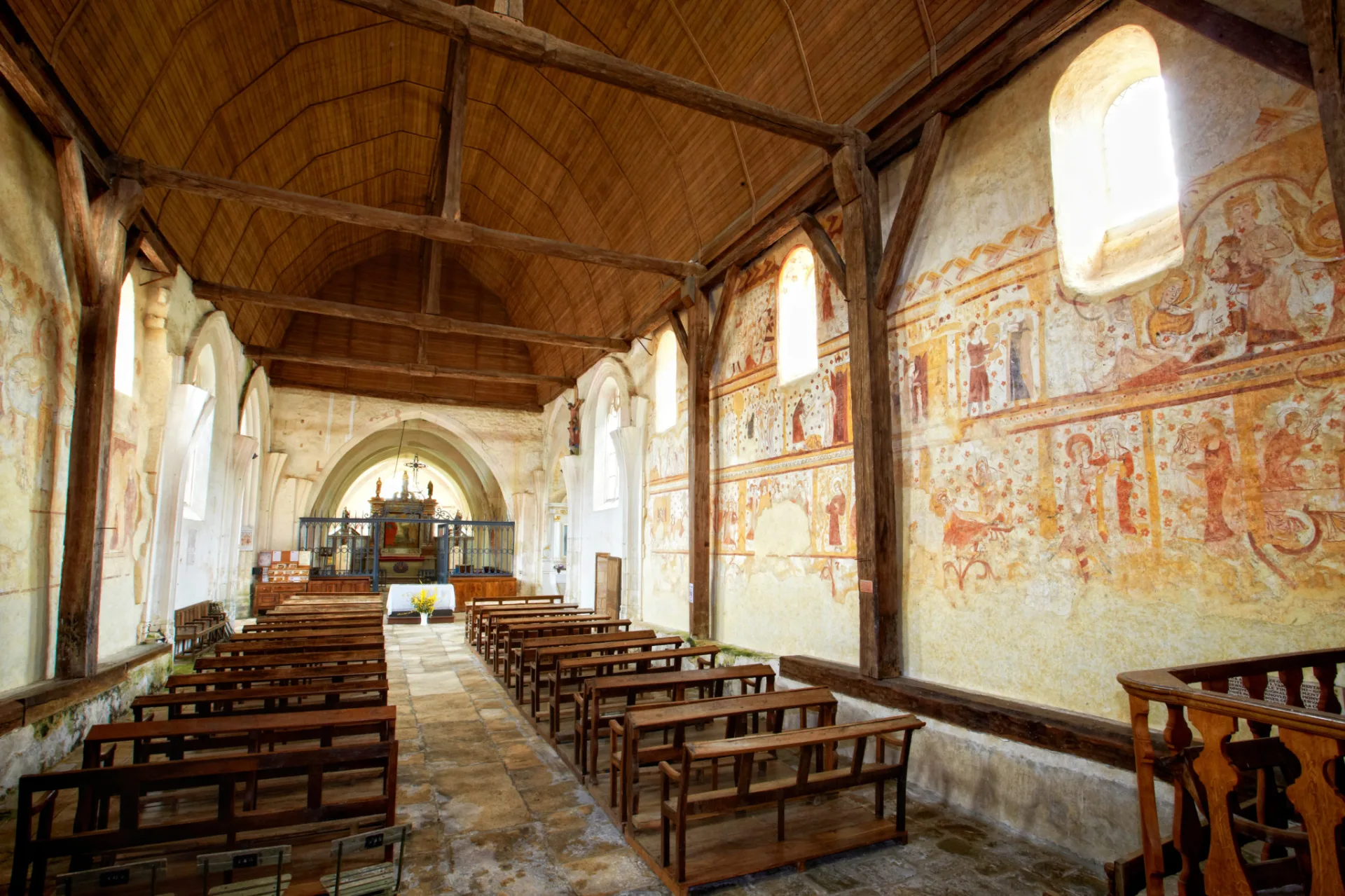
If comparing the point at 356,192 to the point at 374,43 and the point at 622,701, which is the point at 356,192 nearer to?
the point at 374,43

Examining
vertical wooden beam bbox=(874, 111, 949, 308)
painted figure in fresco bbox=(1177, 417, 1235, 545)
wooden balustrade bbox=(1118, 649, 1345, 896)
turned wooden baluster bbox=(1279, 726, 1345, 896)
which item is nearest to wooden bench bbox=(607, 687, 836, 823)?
wooden balustrade bbox=(1118, 649, 1345, 896)

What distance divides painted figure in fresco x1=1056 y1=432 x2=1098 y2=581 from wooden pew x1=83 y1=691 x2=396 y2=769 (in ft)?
14.8

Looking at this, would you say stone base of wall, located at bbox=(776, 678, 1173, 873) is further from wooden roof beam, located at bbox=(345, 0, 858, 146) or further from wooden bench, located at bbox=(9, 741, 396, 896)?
wooden roof beam, located at bbox=(345, 0, 858, 146)

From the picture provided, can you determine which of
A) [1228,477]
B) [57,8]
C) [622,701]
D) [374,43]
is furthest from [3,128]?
[1228,477]

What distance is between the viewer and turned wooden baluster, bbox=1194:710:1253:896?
2.45 m

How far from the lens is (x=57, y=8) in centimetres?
535

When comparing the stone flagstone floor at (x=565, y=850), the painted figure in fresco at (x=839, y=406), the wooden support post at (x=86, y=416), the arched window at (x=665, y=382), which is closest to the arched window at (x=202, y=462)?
the wooden support post at (x=86, y=416)

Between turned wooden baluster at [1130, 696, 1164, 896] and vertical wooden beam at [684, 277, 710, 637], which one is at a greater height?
vertical wooden beam at [684, 277, 710, 637]

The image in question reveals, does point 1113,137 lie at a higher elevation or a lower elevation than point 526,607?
higher

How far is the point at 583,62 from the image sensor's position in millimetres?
5910

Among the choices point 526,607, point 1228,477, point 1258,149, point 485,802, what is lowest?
point 485,802

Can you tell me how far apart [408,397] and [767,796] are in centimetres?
1648

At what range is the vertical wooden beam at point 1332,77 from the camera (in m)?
3.34

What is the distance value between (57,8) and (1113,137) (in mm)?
7865
